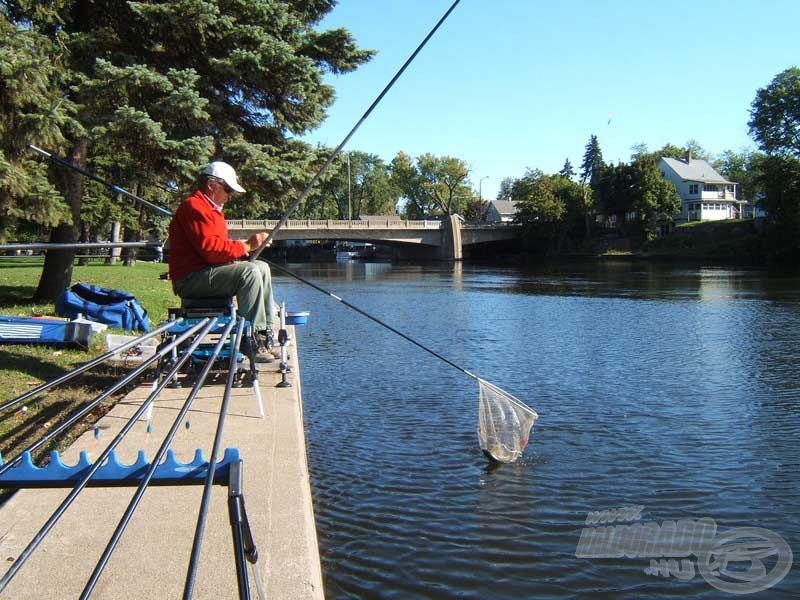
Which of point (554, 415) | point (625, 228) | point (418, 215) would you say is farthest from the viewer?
point (418, 215)

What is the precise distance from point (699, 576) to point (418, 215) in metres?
126

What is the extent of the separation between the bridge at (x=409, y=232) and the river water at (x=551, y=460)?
4932 cm

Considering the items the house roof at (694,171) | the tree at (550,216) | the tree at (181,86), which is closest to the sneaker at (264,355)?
the tree at (181,86)

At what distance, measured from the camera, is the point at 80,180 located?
14.3 metres

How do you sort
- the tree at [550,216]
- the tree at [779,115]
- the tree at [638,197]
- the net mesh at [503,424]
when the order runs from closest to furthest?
the net mesh at [503,424], the tree at [779,115], the tree at [638,197], the tree at [550,216]

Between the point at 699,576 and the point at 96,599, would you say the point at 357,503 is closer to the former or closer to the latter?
the point at 699,576

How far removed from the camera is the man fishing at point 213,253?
236 inches

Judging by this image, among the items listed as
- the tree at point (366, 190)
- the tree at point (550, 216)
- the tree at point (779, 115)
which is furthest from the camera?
the tree at point (366, 190)

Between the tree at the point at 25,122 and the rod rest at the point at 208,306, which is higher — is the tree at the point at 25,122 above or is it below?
above

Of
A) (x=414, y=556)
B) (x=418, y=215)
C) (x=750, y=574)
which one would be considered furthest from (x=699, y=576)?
(x=418, y=215)

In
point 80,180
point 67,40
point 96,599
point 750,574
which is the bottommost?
point 750,574

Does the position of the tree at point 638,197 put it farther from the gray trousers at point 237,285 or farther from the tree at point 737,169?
the gray trousers at point 237,285

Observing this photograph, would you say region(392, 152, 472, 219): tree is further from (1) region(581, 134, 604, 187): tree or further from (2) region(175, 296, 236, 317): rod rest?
(2) region(175, 296, 236, 317): rod rest

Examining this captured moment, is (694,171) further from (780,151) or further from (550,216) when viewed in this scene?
(780,151)
